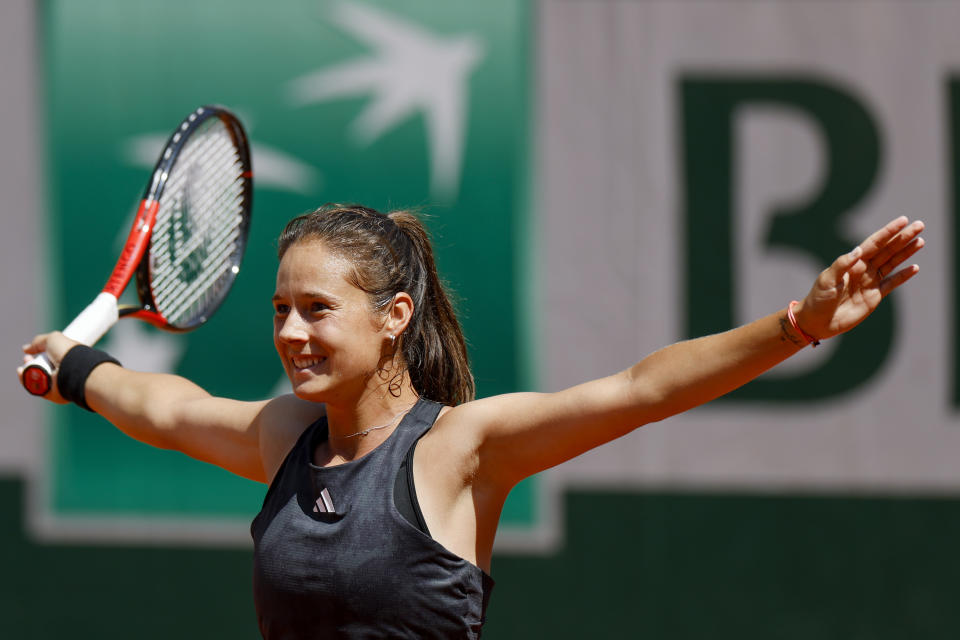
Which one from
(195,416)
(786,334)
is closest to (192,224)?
(195,416)

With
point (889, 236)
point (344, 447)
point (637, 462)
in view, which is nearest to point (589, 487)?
point (637, 462)

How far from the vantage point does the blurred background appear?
483 cm

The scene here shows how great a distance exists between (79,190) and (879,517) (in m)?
3.53

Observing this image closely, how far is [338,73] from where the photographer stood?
4.98m

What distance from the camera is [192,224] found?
2.97 m

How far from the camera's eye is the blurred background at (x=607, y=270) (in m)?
4.83

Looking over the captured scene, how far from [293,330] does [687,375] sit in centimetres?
68

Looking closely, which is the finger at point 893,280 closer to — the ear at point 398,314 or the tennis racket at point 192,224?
the ear at point 398,314

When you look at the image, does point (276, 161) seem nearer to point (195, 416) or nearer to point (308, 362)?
point (195, 416)

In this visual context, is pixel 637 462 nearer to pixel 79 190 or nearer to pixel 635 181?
pixel 635 181

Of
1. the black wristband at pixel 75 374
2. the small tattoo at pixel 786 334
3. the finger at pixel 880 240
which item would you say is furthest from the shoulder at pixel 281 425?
the finger at pixel 880 240

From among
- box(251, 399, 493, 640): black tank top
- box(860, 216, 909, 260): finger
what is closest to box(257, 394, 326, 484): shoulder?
box(251, 399, 493, 640): black tank top

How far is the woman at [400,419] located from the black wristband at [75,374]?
12.4 inches

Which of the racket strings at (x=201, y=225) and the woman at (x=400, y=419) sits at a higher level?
the racket strings at (x=201, y=225)
